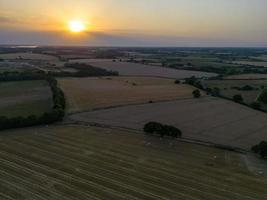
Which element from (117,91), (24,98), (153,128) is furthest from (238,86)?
(153,128)

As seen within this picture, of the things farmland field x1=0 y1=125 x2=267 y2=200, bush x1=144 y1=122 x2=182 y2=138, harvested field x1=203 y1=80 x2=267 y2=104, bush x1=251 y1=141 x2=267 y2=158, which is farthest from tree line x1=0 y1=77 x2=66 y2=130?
harvested field x1=203 y1=80 x2=267 y2=104

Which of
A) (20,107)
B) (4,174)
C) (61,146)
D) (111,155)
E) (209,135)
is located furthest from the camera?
(20,107)

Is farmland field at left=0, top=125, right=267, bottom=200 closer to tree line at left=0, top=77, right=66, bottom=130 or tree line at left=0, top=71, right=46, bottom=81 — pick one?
tree line at left=0, top=77, right=66, bottom=130

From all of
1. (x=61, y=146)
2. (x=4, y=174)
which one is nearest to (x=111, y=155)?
(x=61, y=146)

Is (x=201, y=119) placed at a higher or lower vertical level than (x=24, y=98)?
higher

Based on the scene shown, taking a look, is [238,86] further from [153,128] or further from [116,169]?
[116,169]

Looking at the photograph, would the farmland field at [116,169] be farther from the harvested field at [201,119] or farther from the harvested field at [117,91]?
the harvested field at [117,91]

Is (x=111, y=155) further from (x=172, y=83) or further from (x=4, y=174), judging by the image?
(x=172, y=83)
